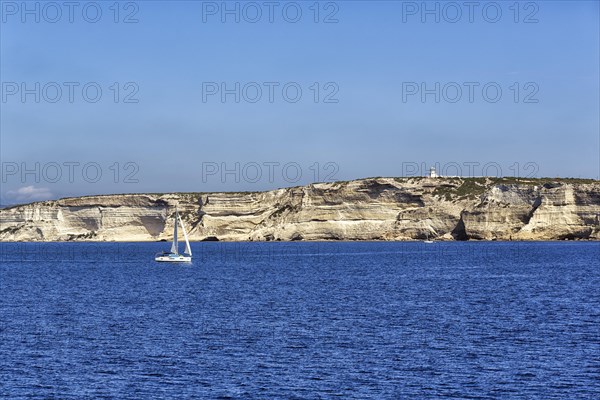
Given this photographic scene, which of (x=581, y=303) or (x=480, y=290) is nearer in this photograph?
(x=581, y=303)

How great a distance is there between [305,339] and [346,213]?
378 ft

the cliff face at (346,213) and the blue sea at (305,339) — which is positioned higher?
the cliff face at (346,213)

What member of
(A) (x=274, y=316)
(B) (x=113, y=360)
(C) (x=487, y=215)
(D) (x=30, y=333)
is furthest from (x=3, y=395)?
(C) (x=487, y=215)

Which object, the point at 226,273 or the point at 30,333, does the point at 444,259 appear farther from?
the point at 30,333

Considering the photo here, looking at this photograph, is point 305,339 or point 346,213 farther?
point 346,213

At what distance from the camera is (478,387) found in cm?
2478

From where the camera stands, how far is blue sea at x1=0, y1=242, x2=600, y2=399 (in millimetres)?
25156

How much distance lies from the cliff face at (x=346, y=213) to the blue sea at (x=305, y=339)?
72393 mm

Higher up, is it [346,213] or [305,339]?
[346,213]

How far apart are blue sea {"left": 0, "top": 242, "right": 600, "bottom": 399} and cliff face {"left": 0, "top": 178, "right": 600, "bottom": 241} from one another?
238 feet

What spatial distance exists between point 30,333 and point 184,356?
29.9 feet

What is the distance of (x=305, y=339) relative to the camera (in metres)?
33.3

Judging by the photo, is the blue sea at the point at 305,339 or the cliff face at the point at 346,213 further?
the cliff face at the point at 346,213

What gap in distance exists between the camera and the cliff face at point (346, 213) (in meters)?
134
